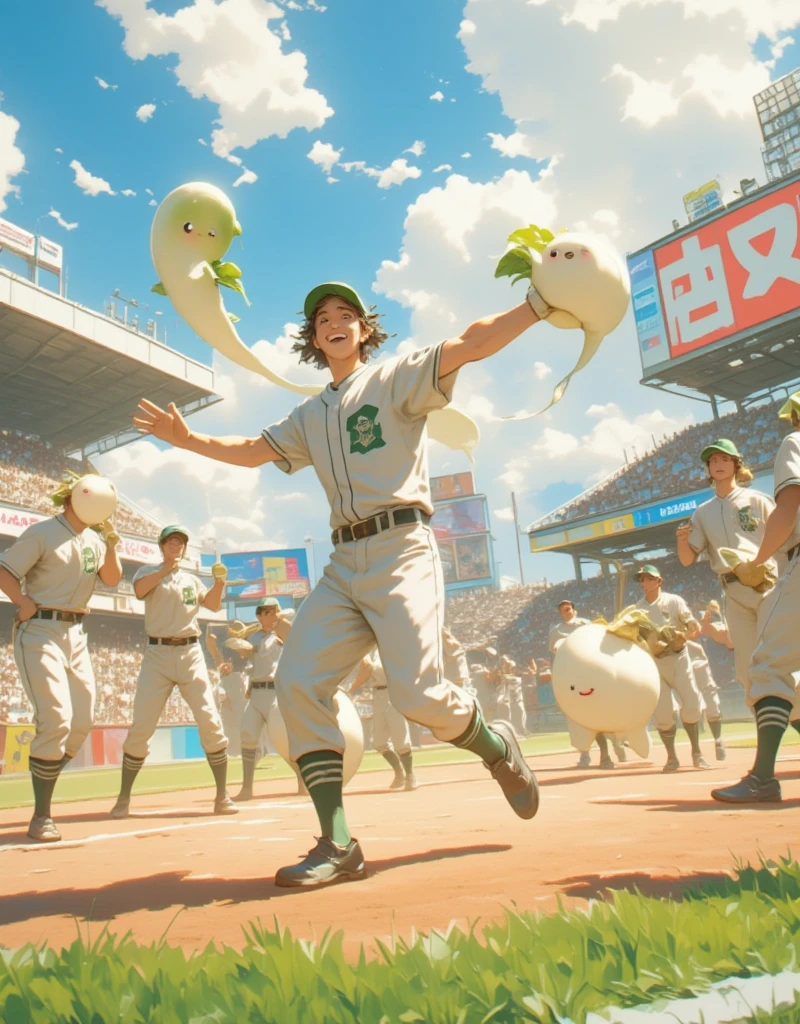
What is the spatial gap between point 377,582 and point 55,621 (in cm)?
325

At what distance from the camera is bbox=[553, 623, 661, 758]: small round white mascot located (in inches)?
254

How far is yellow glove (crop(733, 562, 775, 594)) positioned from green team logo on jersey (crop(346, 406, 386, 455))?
10.2 ft

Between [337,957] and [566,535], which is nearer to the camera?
[337,957]

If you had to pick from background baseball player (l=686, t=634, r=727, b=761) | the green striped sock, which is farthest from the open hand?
background baseball player (l=686, t=634, r=727, b=761)

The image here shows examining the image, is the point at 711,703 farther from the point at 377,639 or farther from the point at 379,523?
the point at 379,523

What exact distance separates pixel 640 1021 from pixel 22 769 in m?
23.1

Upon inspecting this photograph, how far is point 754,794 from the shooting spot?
4496 millimetres

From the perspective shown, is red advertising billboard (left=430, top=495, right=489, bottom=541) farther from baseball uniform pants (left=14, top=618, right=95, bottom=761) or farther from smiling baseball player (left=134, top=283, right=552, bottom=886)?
smiling baseball player (left=134, top=283, right=552, bottom=886)

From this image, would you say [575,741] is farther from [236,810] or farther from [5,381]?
[5,381]

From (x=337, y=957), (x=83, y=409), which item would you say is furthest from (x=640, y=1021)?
(x=83, y=409)

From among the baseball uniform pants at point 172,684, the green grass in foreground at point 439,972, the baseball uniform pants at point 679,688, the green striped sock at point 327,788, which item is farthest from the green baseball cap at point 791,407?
the baseball uniform pants at point 172,684

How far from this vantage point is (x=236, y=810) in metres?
7.05

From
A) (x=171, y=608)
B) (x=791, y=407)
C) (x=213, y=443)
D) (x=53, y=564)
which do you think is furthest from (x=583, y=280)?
(x=171, y=608)

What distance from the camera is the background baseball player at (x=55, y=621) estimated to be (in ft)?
18.1
